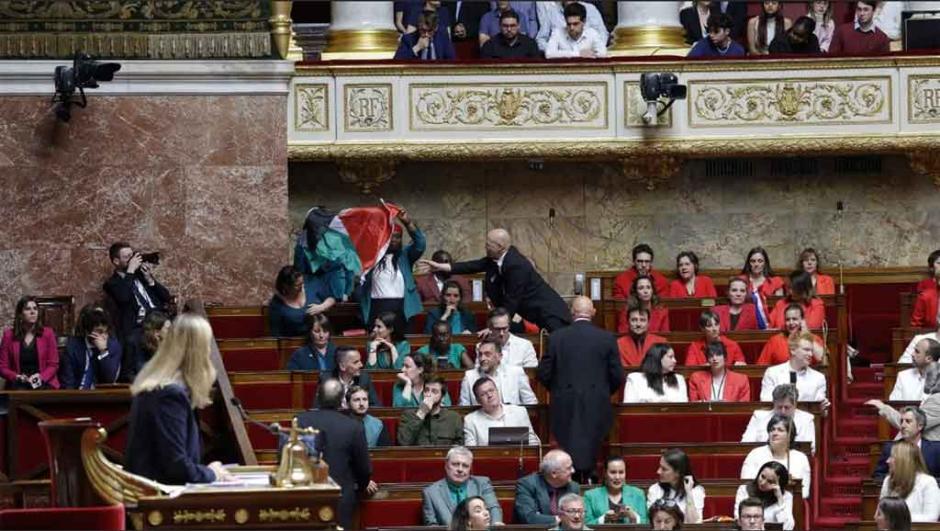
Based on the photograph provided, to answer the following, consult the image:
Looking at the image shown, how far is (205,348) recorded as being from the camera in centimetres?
1062

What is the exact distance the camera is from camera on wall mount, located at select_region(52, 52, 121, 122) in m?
18.6

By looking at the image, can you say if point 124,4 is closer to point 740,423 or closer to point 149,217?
point 149,217

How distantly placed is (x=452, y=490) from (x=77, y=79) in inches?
210

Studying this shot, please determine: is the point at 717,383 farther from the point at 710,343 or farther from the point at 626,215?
the point at 626,215

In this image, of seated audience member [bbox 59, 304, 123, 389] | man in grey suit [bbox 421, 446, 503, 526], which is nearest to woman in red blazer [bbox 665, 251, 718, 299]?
seated audience member [bbox 59, 304, 123, 389]

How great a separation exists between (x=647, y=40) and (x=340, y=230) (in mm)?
5305

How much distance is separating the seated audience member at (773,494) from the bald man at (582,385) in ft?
5.76

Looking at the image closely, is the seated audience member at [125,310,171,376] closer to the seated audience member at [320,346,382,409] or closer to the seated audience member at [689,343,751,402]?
the seated audience member at [320,346,382,409]

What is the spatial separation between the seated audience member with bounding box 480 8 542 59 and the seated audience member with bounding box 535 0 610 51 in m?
0.49

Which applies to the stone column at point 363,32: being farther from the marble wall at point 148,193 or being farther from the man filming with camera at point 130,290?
the man filming with camera at point 130,290

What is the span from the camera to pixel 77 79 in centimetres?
1873

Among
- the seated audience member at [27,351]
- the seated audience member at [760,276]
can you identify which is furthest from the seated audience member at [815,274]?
the seated audience member at [27,351]

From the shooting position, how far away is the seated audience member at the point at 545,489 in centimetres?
1487

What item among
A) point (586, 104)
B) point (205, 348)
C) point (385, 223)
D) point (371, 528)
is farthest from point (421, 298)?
point (205, 348)
